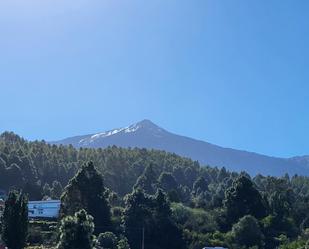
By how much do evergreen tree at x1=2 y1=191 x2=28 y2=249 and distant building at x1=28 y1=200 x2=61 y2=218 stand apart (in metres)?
27.5

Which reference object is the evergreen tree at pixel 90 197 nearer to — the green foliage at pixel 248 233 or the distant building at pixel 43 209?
the green foliage at pixel 248 233

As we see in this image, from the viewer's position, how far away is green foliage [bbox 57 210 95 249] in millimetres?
45312

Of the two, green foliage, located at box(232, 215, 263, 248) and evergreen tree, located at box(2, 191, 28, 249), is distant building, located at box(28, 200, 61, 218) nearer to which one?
green foliage, located at box(232, 215, 263, 248)

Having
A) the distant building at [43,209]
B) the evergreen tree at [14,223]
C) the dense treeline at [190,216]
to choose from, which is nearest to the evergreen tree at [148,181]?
the dense treeline at [190,216]

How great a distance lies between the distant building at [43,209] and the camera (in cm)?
7544

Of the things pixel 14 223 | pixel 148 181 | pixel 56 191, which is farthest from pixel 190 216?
pixel 148 181

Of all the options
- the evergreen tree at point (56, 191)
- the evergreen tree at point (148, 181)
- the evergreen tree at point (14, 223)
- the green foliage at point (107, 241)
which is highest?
the evergreen tree at point (148, 181)

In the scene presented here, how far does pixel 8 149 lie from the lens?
115m

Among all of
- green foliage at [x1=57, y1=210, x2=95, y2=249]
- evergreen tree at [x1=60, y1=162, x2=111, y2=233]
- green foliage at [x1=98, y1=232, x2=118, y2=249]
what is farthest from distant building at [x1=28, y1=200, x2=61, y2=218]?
green foliage at [x1=57, y1=210, x2=95, y2=249]

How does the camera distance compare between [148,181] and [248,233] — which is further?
[148,181]

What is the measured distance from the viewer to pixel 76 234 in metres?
45.5

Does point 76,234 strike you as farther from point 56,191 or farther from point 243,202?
point 56,191

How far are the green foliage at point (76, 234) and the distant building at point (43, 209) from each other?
1163 inches

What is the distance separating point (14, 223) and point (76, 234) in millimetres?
4889
